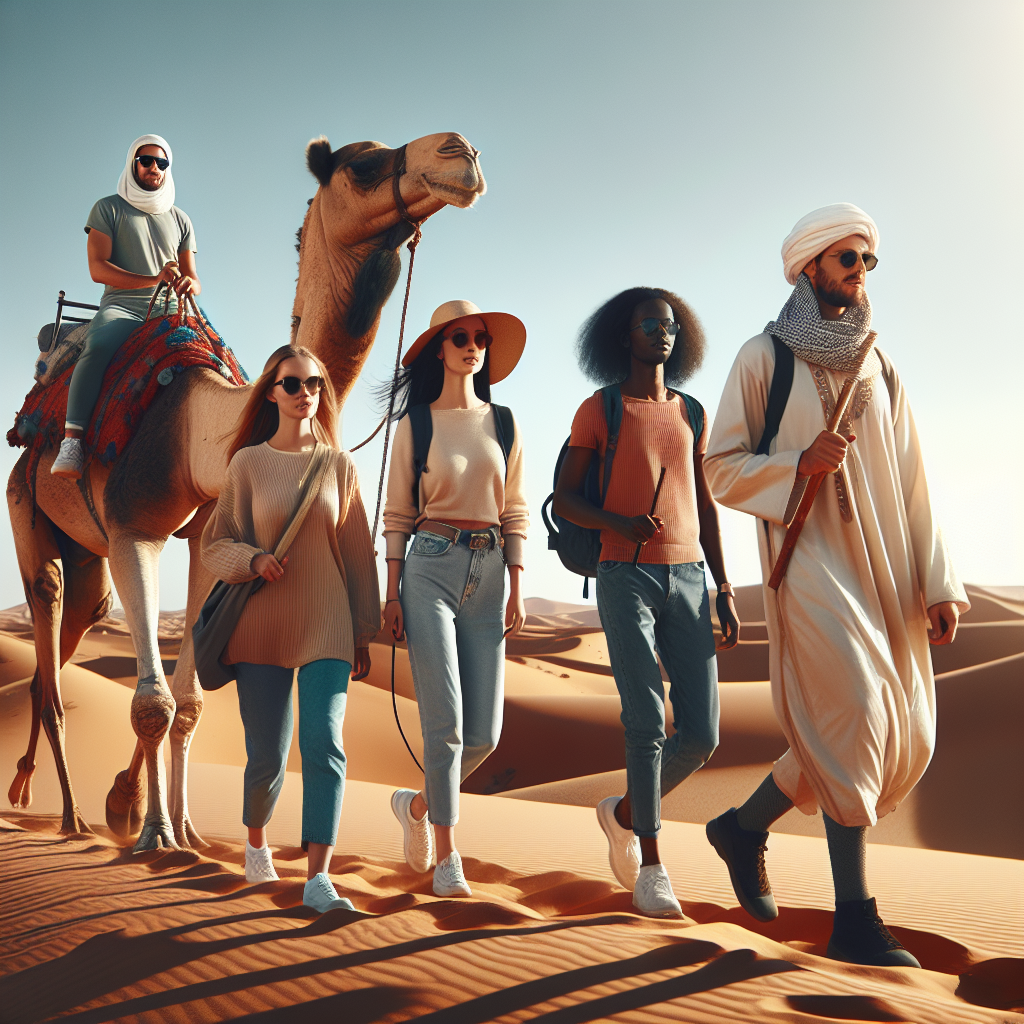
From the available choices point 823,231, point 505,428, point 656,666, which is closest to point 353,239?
point 505,428

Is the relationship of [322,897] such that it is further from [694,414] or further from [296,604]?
[694,414]

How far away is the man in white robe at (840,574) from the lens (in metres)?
3.61

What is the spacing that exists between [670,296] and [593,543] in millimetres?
1261

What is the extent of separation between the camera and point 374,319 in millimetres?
6191

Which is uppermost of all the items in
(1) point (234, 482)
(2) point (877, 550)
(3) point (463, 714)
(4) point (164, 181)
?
(4) point (164, 181)

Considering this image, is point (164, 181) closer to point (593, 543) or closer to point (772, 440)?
point (593, 543)

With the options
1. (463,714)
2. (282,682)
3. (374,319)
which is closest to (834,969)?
(463,714)

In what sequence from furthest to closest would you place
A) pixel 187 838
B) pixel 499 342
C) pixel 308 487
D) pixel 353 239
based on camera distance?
pixel 187 838 → pixel 353 239 → pixel 499 342 → pixel 308 487

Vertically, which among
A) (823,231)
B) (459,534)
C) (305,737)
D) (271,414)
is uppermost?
(823,231)

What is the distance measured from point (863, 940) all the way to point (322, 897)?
196 cm

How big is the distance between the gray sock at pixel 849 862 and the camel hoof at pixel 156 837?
13.3ft

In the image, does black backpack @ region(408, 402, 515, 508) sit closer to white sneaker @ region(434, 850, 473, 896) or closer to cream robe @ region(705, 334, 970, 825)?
cream robe @ region(705, 334, 970, 825)

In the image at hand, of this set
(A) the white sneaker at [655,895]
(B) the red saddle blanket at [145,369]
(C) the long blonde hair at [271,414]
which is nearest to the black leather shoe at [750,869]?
(A) the white sneaker at [655,895]

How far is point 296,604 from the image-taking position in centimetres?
428
